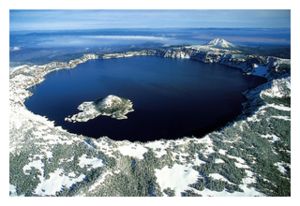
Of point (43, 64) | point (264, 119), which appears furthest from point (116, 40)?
point (264, 119)

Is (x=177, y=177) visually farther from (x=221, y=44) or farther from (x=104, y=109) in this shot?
(x=221, y=44)

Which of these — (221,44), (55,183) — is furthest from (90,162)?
(221,44)

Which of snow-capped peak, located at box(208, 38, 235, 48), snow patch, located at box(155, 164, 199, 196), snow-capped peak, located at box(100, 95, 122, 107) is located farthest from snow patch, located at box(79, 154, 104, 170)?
snow-capped peak, located at box(208, 38, 235, 48)

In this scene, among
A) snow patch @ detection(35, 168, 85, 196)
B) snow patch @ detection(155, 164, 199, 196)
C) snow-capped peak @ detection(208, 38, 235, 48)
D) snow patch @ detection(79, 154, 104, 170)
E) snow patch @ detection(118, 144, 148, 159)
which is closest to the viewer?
snow patch @ detection(35, 168, 85, 196)

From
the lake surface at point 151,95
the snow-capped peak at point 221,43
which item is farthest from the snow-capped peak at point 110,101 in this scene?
the snow-capped peak at point 221,43

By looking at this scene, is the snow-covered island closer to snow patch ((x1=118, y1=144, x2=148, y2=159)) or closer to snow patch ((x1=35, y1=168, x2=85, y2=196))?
snow patch ((x1=118, y1=144, x2=148, y2=159))

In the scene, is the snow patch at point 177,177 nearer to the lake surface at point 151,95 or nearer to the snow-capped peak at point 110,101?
the lake surface at point 151,95
